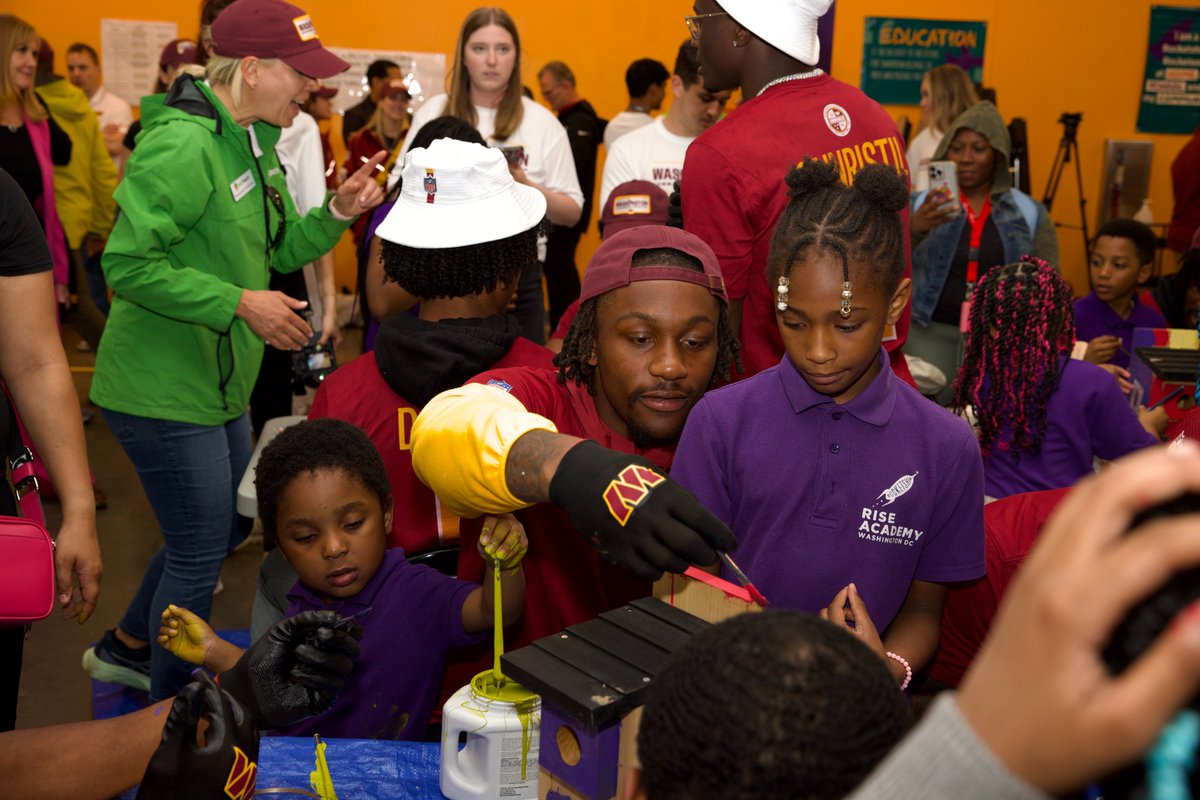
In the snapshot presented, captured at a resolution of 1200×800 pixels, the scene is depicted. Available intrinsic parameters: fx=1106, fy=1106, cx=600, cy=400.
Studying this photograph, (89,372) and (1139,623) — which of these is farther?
(89,372)

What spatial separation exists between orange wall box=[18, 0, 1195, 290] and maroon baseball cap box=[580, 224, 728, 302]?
7.49 metres

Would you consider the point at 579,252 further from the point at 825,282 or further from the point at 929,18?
the point at 825,282

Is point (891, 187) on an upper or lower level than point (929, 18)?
lower

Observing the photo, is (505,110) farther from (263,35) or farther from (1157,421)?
(1157,421)

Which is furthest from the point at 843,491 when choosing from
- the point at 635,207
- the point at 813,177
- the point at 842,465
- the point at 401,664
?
the point at 635,207

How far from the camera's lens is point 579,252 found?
9.69 metres

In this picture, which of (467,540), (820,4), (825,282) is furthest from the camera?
(820,4)

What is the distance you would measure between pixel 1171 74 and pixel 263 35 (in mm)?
8912

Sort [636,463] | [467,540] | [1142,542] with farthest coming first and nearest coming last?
[467,540] < [636,463] < [1142,542]

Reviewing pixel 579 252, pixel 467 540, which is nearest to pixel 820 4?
pixel 467 540

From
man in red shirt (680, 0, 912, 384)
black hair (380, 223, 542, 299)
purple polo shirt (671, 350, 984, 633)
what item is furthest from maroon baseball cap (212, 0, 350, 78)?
purple polo shirt (671, 350, 984, 633)

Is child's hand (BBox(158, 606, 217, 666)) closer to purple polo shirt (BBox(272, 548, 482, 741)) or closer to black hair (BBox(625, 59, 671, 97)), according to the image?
purple polo shirt (BBox(272, 548, 482, 741))

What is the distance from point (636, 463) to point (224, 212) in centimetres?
202

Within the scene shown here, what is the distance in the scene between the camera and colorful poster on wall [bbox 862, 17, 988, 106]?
9.37 metres
